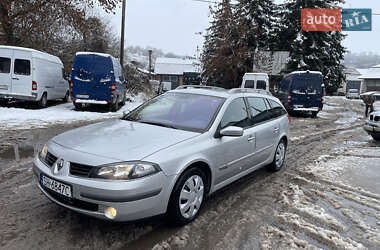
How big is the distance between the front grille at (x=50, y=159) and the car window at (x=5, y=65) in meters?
10.1

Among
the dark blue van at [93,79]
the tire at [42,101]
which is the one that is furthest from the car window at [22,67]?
the dark blue van at [93,79]

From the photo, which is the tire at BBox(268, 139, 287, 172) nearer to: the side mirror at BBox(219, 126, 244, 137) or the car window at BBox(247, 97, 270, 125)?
the car window at BBox(247, 97, 270, 125)

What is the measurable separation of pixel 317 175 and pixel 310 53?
2549 centimetres

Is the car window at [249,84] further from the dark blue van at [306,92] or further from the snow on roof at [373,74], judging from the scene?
the snow on roof at [373,74]

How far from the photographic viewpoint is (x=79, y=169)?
292cm

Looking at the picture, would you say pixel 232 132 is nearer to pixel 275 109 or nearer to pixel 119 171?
pixel 119 171

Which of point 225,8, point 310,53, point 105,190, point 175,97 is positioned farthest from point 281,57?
point 105,190

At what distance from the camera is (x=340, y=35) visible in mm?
30453

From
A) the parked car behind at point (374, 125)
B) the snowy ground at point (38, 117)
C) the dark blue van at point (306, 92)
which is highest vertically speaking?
the dark blue van at point (306, 92)

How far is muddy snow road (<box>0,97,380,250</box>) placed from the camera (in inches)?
120

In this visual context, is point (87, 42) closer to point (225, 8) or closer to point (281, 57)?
point (225, 8)

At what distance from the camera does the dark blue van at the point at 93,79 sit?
40.5 ft

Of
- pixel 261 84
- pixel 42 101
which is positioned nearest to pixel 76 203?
pixel 42 101

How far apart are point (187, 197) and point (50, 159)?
153 cm
